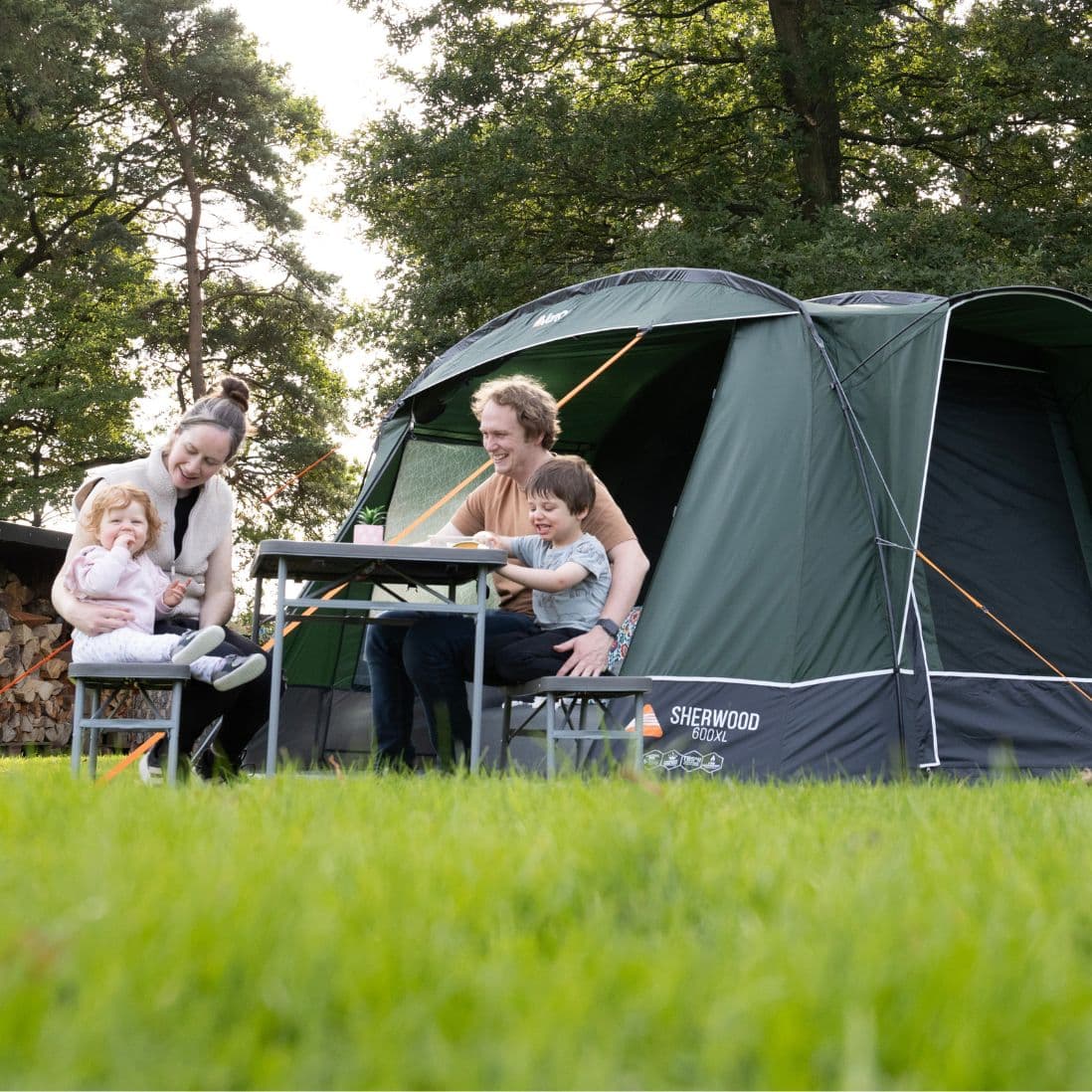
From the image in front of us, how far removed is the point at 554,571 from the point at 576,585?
0.10 meters

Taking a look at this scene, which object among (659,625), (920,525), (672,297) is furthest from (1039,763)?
(672,297)

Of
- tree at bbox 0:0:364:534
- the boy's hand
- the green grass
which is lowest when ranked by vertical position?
the green grass

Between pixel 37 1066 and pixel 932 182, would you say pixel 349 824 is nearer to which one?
pixel 37 1066

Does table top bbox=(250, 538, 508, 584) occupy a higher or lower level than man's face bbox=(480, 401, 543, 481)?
lower

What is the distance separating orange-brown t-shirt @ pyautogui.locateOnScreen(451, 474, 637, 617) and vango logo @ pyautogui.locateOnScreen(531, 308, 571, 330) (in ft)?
4.16

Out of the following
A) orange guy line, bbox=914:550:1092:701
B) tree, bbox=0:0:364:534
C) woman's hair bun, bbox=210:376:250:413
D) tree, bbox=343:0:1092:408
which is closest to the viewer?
woman's hair bun, bbox=210:376:250:413

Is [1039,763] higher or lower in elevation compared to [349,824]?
lower

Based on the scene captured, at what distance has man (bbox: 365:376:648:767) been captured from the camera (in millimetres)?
3594

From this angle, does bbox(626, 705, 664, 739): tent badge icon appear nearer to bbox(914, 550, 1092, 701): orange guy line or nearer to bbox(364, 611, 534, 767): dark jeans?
bbox(364, 611, 534, 767): dark jeans

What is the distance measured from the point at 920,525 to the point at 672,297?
1259 mm

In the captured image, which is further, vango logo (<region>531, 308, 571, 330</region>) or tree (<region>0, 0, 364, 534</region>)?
tree (<region>0, 0, 364, 534</region>)

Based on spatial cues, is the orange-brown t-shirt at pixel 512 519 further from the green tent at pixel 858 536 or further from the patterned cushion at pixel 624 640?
the patterned cushion at pixel 624 640

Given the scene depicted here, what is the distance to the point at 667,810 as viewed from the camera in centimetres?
Result: 171

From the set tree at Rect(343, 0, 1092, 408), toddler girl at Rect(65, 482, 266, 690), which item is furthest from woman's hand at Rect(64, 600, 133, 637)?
tree at Rect(343, 0, 1092, 408)
